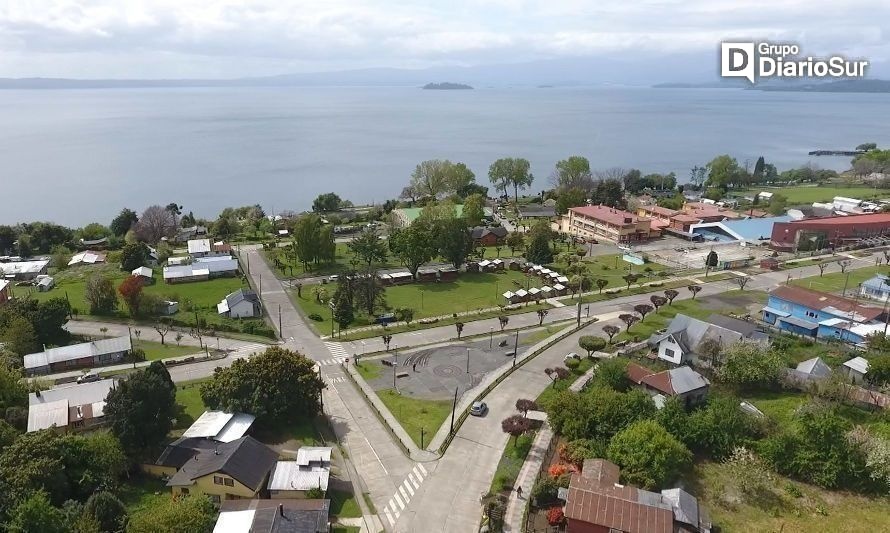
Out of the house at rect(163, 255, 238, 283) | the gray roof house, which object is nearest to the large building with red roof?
the house at rect(163, 255, 238, 283)

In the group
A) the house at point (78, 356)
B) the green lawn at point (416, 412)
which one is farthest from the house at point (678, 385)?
the house at point (78, 356)

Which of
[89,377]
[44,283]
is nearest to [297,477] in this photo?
[89,377]

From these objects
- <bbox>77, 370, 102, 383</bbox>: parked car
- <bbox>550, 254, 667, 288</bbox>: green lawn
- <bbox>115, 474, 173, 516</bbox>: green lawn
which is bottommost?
<bbox>115, 474, 173, 516</bbox>: green lawn

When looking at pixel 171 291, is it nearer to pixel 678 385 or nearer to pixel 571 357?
pixel 571 357

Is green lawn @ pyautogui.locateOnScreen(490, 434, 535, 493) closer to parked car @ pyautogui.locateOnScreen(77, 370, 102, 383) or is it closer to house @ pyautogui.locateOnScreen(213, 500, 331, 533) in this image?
house @ pyautogui.locateOnScreen(213, 500, 331, 533)

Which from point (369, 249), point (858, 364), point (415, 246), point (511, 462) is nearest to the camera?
point (511, 462)

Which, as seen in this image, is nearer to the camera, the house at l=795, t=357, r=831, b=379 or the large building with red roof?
the house at l=795, t=357, r=831, b=379
